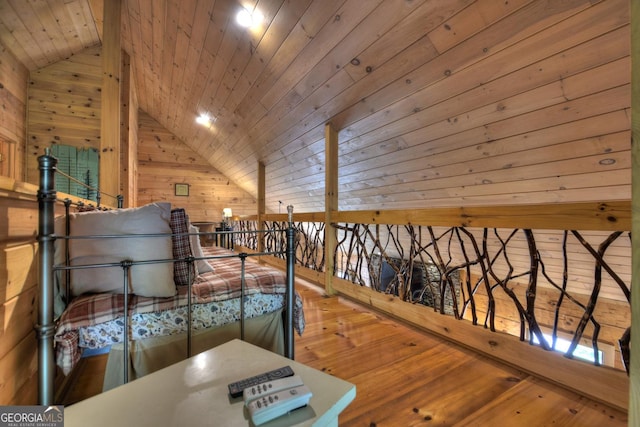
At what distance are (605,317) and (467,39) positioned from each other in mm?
3334

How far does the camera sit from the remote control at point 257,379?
697 mm

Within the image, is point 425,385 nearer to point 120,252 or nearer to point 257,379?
point 257,379

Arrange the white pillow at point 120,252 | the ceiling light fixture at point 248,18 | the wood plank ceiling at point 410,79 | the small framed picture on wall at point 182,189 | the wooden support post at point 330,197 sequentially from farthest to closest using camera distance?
1. the small framed picture on wall at point 182,189
2. the wooden support post at point 330,197
3. the ceiling light fixture at point 248,18
4. the wood plank ceiling at point 410,79
5. the white pillow at point 120,252

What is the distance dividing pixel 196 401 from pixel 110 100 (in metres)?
3.23

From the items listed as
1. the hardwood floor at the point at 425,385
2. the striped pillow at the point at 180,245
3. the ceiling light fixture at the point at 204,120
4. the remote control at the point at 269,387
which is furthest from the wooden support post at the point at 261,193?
the remote control at the point at 269,387

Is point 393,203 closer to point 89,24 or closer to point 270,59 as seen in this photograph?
point 270,59

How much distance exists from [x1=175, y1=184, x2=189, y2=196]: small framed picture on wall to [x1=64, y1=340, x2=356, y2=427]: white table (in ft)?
21.5

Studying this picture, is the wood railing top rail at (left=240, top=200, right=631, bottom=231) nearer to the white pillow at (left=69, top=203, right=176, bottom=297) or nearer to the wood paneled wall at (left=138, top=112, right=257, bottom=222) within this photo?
the white pillow at (left=69, top=203, right=176, bottom=297)

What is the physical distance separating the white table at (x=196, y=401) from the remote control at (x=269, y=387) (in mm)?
32

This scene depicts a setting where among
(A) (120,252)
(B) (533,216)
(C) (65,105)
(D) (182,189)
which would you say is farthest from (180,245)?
(D) (182,189)

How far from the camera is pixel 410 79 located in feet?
7.02

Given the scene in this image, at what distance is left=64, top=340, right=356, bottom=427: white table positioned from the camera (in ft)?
2.02

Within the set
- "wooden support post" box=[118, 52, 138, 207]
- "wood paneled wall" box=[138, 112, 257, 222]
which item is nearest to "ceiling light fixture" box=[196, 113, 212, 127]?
"wooden support post" box=[118, 52, 138, 207]

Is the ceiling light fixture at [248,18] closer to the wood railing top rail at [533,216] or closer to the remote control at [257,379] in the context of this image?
the wood railing top rail at [533,216]
